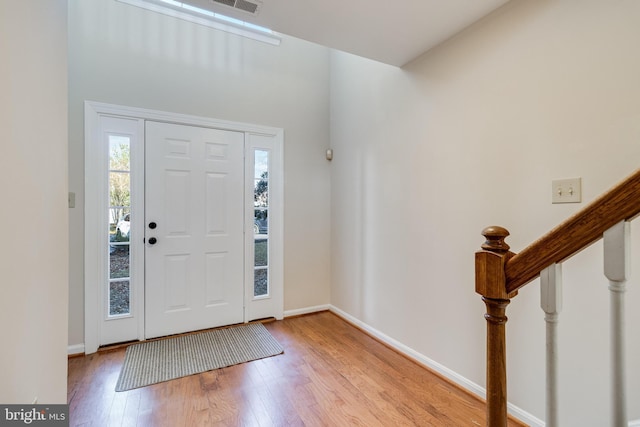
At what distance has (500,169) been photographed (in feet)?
5.68

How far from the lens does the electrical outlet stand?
4.58 ft

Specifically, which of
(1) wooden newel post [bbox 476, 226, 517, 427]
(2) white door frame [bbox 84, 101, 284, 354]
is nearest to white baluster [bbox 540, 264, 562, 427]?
(1) wooden newel post [bbox 476, 226, 517, 427]

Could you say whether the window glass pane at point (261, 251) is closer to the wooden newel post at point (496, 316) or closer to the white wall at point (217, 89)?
the white wall at point (217, 89)

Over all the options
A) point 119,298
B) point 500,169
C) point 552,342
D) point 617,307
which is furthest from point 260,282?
point 617,307

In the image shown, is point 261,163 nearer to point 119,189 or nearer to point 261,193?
point 261,193

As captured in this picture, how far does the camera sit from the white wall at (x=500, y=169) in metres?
1.32

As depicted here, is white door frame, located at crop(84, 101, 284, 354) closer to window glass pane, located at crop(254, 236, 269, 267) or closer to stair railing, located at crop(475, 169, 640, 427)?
window glass pane, located at crop(254, 236, 269, 267)

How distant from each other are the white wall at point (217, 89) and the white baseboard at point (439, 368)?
83 cm

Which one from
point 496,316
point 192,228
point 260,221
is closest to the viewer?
point 496,316

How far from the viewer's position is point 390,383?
78.4 inches

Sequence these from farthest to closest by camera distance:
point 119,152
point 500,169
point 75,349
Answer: point 119,152 < point 75,349 < point 500,169

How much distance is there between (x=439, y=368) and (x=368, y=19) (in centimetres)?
245

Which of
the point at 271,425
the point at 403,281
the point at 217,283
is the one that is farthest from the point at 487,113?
the point at 217,283

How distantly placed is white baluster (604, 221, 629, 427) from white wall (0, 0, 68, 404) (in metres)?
1.56
